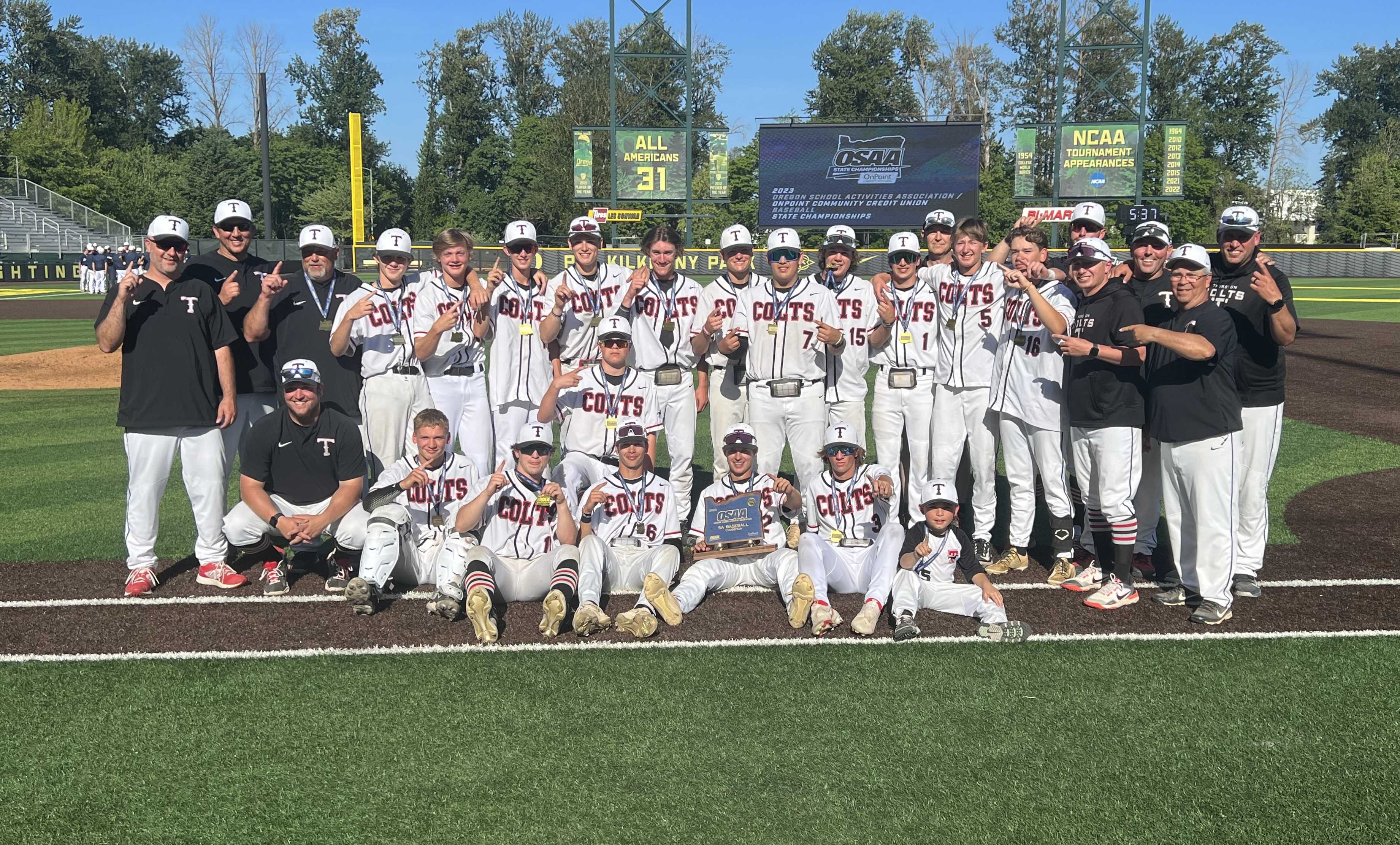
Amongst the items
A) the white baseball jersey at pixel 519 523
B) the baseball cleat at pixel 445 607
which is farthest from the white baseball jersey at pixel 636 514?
the baseball cleat at pixel 445 607

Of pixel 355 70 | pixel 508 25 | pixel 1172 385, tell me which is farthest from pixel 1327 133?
pixel 1172 385

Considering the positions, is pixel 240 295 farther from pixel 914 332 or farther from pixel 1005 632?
pixel 1005 632

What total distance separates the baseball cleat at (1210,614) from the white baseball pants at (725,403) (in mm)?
3433

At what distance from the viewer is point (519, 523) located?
7.19 meters

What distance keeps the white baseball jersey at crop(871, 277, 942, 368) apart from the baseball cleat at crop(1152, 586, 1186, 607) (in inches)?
89.9

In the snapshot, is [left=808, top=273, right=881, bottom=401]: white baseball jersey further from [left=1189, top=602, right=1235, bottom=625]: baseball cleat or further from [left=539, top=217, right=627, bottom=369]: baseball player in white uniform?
[left=1189, top=602, right=1235, bottom=625]: baseball cleat

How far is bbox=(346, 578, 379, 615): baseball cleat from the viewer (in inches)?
265

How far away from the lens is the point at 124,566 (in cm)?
782

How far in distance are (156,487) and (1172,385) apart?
263 inches

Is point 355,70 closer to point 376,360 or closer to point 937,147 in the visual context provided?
point 937,147

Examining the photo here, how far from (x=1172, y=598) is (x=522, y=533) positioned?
169 inches

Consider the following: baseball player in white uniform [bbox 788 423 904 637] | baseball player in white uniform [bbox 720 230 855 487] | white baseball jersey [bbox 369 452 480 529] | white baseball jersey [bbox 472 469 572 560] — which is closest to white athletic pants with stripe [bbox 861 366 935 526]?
baseball player in white uniform [bbox 720 230 855 487]

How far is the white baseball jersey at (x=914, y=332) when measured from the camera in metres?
8.14

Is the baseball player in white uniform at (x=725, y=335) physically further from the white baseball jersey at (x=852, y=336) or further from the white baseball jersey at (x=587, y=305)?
the white baseball jersey at (x=587, y=305)
